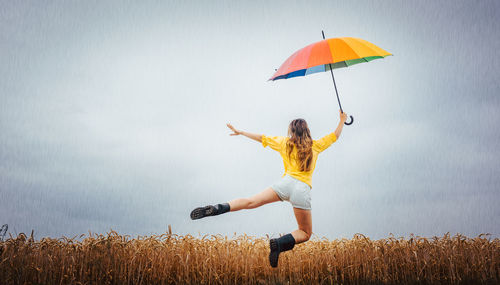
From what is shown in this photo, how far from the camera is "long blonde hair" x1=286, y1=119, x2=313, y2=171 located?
5531mm

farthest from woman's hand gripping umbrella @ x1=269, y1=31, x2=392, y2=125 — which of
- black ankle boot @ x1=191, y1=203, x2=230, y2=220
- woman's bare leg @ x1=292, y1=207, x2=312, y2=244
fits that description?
black ankle boot @ x1=191, y1=203, x2=230, y2=220

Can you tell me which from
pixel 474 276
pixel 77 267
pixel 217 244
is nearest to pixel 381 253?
pixel 474 276

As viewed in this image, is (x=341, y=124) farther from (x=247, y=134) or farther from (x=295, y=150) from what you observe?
(x=247, y=134)

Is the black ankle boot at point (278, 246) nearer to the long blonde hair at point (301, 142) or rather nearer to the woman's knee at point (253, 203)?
the woman's knee at point (253, 203)

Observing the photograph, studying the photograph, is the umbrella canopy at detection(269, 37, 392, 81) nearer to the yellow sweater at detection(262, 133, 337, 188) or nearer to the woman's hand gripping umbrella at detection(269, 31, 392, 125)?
the woman's hand gripping umbrella at detection(269, 31, 392, 125)

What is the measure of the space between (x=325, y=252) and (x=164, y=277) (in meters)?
3.35

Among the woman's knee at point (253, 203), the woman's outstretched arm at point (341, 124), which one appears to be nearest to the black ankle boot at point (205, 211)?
the woman's knee at point (253, 203)

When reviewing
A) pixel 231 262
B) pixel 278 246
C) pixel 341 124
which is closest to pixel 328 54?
pixel 341 124

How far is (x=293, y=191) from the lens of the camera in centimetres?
536

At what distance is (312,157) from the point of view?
18.4 ft

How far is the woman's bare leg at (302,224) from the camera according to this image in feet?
17.8

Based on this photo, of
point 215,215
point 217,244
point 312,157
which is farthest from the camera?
point 217,244

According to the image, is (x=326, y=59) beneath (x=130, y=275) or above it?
above

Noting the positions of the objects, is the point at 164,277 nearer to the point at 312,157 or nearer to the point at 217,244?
the point at 217,244
